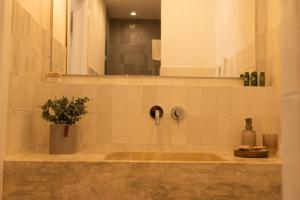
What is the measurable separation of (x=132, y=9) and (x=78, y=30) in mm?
321

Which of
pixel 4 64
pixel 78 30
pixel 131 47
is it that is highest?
pixel 78 30

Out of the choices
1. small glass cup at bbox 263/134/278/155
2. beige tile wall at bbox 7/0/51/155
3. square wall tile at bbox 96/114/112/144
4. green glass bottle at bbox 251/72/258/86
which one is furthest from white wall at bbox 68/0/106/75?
small glass cup at bbox 263/134/278/155

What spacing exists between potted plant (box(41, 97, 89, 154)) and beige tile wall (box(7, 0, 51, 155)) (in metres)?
0.11

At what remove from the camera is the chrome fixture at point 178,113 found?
1.65m

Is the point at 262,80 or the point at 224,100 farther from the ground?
the point at 262,80

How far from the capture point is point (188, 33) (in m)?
1.81

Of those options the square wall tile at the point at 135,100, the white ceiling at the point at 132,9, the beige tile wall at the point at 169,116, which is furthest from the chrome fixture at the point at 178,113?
the white ceiling at the point at 132,9

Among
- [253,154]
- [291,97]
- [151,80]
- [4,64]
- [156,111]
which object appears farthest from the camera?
[151,80]

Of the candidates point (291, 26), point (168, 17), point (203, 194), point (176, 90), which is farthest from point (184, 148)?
point (291, 26)

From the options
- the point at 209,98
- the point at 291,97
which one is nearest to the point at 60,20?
the point at 209,98

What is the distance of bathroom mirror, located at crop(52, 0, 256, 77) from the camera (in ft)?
5.77

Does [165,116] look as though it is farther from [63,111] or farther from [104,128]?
[63,111]

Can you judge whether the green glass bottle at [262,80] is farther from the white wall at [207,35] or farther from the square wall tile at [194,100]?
the square wall tile at [194,100]

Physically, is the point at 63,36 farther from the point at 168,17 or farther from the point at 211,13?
the point at 211,13
